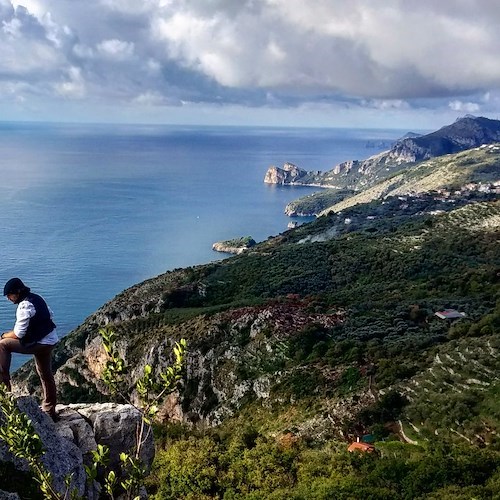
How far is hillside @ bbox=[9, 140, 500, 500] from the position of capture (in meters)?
20.4

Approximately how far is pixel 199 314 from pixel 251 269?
69.7ft

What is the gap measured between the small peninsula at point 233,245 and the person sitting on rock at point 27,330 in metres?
128

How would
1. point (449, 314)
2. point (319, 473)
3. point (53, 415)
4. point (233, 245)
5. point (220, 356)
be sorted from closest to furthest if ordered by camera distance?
point (53, 415), point (319, 473), point (449, 314), point (220, 356), point (233, 245)

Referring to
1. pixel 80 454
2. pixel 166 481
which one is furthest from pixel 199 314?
pixel 80 454

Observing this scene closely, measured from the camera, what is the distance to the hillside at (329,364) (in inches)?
803

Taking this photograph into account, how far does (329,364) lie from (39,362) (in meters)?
28.3

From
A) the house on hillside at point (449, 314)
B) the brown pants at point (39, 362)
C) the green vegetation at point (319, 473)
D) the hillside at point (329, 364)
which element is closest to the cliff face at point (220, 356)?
the hillside at point (329, 364)

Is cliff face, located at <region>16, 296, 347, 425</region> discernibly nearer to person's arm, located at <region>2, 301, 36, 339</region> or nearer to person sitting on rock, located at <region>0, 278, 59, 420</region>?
person sitting on rock, located at <region>0, 278, 59, 420</region>

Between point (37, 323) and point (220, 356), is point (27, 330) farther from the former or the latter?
point (220, 356)

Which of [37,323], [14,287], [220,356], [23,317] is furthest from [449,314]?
[14,287]

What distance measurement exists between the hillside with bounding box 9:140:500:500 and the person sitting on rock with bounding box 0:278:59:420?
33.4ft

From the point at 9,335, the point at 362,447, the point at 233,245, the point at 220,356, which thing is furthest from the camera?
the point at 233,245

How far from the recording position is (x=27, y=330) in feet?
30.5

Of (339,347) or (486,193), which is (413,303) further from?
(486,193)
